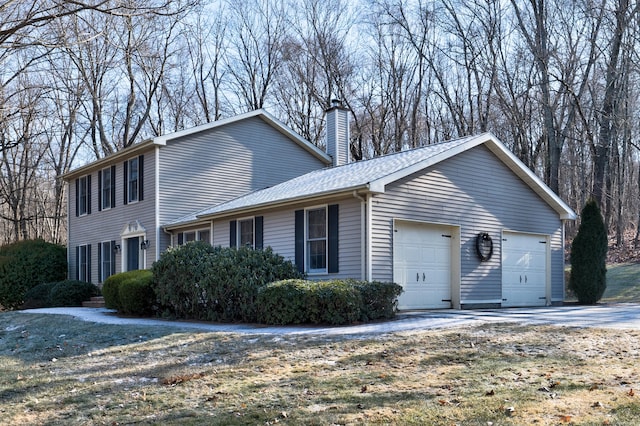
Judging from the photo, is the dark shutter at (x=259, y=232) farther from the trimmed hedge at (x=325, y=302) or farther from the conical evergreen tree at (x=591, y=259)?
the conical evergreen tree at (x=591, y=259)

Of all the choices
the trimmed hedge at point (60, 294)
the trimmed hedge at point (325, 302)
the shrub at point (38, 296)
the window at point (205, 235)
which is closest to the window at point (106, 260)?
the trimmed hedge at point (60, 294)

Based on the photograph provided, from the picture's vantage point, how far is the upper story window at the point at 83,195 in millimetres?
24703

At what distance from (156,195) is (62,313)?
4860 millimetres

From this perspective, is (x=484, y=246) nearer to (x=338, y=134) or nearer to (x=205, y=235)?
(x=338, y=134)

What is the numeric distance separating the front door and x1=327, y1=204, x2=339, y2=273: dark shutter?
8.78 meters

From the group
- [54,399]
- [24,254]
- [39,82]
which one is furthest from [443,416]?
[24,254]

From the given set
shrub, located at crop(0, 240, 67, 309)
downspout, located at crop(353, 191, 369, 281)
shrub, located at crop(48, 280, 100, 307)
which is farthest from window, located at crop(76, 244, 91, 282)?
downspout, located at crop(353, 191, 369, 281)

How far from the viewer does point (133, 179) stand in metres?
21.5

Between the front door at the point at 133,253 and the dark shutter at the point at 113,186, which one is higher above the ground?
the dark shutter at the point at 113,186

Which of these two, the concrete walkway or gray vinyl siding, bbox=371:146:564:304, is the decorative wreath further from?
the concrete walkway

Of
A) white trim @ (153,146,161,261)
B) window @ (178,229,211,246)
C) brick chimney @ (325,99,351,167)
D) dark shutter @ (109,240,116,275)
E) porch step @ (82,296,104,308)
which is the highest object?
brick chimney @ (325,99,351,167)

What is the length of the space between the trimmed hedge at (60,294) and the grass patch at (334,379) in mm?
11094

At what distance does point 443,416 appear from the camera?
582cm

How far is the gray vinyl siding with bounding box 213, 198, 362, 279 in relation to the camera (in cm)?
1397
